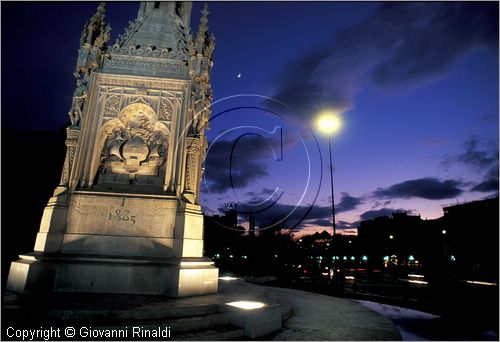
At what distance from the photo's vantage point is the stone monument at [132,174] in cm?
834

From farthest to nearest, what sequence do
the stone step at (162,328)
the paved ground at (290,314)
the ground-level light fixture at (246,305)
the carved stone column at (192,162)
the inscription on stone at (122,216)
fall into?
the carved stone column at (192,162)
the inscription on stone at (122,216)
the ground-level light fixture at (246,305)
the paved ground at (290,314)
the stone step at (162,328)

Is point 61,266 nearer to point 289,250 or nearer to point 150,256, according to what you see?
point 150,256

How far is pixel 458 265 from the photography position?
165 feet

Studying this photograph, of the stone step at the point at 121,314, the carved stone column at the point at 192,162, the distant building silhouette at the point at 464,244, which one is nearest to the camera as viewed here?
the stone step at the point at 121,314

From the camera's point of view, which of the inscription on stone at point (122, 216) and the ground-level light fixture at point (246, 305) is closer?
the ground-level light fixture at point (246, 305)

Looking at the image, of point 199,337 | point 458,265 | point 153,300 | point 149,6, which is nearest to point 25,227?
point 153,300

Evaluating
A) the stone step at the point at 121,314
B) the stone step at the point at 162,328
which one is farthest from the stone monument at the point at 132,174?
the stone step at the point at 162,328

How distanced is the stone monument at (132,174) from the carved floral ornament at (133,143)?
0.12ft

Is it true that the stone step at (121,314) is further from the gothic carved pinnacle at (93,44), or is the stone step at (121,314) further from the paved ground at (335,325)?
the gothic carved pinnacle at (93,44)

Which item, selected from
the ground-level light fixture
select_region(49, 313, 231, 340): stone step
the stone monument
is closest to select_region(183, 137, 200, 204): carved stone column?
the stone monument

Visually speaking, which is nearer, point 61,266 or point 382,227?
point 61,266

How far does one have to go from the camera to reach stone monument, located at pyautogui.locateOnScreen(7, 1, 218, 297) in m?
8.34

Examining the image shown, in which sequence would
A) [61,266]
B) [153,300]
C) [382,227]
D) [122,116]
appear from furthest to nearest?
[382,227] < [122,116] < [61,266] < [153,300]

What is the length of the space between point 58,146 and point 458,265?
61680 millimetres
